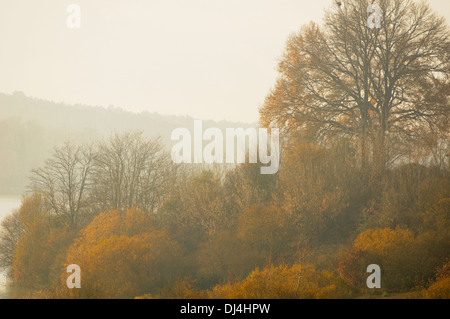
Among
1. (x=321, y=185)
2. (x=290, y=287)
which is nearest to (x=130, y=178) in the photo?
(x=321, y=185)

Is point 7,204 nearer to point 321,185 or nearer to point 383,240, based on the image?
point 321,185

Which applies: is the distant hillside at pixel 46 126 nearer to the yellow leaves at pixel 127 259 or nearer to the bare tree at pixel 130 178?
the bare tree at pixel 130 178

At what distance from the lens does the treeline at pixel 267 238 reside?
18.3m

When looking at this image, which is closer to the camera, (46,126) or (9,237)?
(9,237)

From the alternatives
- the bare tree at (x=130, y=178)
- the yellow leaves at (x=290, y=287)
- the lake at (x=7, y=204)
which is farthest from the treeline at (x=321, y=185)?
the lake at (x=7, y=204)

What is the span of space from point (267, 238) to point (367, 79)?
501 inches

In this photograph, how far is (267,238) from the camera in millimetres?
26078

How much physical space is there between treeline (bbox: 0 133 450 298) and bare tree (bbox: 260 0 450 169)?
2.05 m

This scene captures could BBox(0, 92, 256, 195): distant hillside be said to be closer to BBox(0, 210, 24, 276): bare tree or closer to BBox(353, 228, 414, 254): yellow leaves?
BBox(0, 210, 24, 276): bare tree

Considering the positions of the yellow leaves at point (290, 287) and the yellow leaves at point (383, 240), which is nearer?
the yellow leaves at point (290, 287)

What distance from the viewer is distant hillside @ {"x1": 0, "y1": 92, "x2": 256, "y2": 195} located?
299ft

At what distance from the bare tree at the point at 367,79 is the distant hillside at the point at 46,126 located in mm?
47655

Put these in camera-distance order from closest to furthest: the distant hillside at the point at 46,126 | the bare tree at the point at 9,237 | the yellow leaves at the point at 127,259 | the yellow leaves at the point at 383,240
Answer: the yellow leaves at the point at 383,240 < the yellow leaves at the point at 127,259 < the bare tree at the point at 9,237 < the distant hillside at the point at 46,126

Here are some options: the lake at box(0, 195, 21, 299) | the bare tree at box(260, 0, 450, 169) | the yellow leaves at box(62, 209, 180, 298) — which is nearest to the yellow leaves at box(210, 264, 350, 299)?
the yellow leaves at box(62, 209, 180, 298)
